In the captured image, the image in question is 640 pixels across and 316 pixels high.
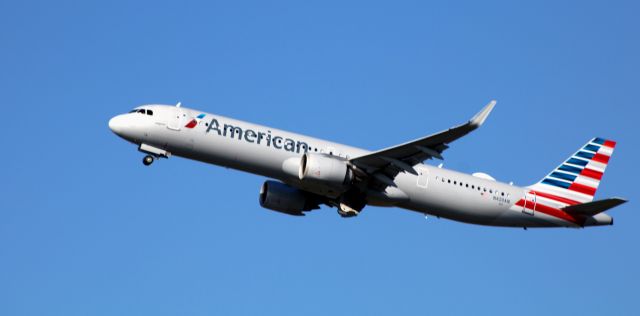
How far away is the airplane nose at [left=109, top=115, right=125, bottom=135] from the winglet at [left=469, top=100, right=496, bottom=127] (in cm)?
1710

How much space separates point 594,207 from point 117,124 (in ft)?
78.9

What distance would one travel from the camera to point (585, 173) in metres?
56.0

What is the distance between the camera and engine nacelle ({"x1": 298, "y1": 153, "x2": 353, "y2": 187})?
157 ft

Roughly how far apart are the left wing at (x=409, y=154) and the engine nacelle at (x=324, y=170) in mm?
868

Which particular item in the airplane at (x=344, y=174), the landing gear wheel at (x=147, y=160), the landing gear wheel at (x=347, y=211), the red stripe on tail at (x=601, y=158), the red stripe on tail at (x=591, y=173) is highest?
the red stripe on tail at (x=601, y=158)

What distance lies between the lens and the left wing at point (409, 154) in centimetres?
4512

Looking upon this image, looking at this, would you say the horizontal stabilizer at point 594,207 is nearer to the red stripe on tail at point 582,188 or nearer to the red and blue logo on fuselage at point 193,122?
the red stripe on tail at point 582,188

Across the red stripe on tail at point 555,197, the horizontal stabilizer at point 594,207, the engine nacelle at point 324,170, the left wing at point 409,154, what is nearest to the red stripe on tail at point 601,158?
the red stripe on tail at point 555,197

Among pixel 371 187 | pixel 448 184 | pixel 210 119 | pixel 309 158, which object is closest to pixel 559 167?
pixel 448 184

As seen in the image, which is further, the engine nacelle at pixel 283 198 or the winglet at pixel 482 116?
the engine nacelle at pixel 283 198

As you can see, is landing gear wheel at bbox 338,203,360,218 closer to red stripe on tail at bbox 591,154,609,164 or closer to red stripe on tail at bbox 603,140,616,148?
red stripe on tail at bbox 591,154,609,164

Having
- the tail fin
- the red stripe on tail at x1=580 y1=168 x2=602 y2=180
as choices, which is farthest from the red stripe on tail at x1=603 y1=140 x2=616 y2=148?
the red stripe on tail at x1=580 y1=168 x2=602 y2=180

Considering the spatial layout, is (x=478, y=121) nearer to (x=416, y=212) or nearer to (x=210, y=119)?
(x=416, y=212)

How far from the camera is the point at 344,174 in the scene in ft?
160
